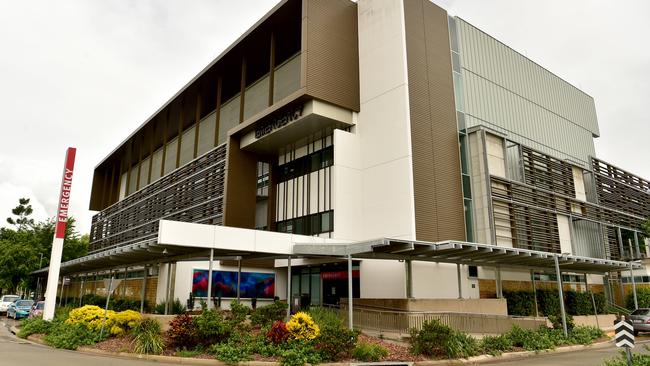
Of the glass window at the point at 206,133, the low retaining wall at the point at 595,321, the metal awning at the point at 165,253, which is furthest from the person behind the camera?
the glass window at the point at 206,133

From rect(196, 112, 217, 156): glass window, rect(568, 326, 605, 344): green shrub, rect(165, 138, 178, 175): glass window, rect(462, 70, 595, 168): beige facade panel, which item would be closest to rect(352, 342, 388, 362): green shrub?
rect(568, 326, 605, 344): green shrub

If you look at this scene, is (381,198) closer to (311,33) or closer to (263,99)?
(311,33)

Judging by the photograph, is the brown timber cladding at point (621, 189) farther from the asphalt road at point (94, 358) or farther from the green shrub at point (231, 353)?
the green shrub at point (231, 353)

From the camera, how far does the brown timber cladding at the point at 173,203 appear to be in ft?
116

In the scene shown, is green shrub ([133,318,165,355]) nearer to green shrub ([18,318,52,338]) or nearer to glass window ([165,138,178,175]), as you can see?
green shrub ([18,318,52,338])

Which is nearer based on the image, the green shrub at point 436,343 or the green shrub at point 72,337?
the green shrub at point 436,343

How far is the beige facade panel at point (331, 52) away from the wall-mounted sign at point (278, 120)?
2049mm

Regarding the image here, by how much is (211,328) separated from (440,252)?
10.7 meters

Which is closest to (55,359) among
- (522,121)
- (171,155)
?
(522,121)

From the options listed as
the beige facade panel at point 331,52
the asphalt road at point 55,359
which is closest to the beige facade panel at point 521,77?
the beige facade panel at point 331,52

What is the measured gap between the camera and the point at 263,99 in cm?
3572

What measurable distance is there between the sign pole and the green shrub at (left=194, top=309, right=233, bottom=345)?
1267 centimetres

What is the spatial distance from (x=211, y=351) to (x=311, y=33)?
20.0m

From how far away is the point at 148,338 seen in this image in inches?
663
